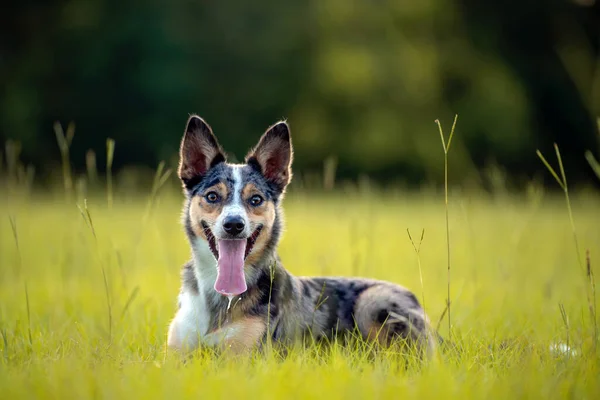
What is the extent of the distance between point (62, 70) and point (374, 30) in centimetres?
1381

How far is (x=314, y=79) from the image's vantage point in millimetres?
28688

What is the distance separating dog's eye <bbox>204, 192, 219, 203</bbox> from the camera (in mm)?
4801

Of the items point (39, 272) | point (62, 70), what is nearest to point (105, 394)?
point (39, 272)

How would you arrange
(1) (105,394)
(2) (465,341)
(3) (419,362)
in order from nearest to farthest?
(1) (105,394) → (3) (419,362) → (2) (465,341)

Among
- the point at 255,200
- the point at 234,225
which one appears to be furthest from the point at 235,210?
the point at 255,200

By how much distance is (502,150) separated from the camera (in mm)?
27469

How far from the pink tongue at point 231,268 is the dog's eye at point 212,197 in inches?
14.5

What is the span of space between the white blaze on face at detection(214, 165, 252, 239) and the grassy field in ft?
2.50

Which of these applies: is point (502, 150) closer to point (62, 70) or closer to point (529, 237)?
point (529, 237)

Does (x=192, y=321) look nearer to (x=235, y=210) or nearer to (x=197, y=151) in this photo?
(x=235, y=210)

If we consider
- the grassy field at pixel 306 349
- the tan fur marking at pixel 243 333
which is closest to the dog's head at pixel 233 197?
the tan fur marking at pixel 243 333

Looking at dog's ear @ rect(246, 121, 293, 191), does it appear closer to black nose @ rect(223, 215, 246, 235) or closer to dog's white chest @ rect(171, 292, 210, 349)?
black nose @ rect(223, 215, 246, 235)

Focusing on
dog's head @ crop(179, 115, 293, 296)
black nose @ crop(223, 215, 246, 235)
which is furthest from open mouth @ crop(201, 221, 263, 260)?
black nose @ crop(223, 215, 246, 235)

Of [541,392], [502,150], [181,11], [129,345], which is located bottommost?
[502,150]
